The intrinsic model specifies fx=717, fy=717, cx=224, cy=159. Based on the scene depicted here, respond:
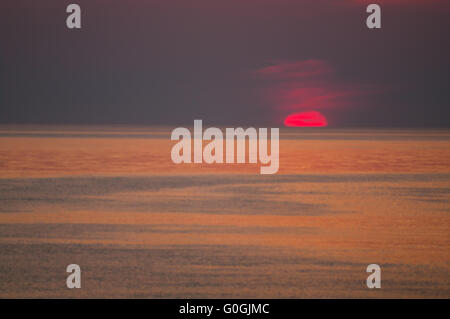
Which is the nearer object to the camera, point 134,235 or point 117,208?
point 134,235

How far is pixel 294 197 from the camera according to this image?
43.2 feet

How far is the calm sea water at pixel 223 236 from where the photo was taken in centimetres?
682

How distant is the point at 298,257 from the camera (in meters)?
7.96

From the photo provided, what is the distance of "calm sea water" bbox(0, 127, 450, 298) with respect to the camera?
6816mm

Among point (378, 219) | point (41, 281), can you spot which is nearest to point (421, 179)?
point (378, 219)

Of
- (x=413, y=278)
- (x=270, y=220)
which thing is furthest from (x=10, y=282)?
(x=270, y=220)

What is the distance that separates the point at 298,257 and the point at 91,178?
931 cm

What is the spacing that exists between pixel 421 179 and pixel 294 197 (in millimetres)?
4837

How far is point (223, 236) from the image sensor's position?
29.9 feet

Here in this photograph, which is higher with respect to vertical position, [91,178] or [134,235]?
[91,178]

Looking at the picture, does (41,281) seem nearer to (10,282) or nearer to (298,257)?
(10,282)

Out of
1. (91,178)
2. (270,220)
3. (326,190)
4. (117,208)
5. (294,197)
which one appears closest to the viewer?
(270,220)
